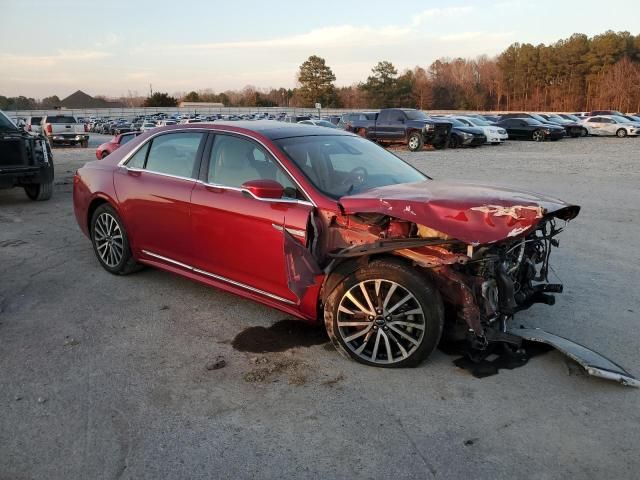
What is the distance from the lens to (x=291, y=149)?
14.1 ft

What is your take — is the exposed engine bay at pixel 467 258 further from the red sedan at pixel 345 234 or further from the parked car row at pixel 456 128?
the parked car row at pixel 456 128

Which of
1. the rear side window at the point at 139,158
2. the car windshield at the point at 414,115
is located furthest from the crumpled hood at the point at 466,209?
the car windshield at the point at 414,115

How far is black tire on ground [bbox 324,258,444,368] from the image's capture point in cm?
349

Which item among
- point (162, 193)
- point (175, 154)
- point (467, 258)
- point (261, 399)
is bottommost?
point (261, 399)

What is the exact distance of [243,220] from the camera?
4.18 m

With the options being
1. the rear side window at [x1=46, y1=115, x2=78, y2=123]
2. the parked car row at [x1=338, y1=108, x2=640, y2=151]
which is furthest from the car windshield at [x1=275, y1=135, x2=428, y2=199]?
the rear side window at [x1=46, y1=115, x2=78, y2=123]

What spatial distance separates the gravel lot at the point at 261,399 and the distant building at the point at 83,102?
112 m

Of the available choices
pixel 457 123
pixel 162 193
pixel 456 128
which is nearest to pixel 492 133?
pixel 457 123

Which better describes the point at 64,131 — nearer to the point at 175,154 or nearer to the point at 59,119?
the point at 59,119

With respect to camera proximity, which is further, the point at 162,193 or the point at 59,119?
the point at 59,119

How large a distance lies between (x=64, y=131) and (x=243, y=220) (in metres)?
29.6

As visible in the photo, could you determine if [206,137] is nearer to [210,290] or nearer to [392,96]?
[210,290]

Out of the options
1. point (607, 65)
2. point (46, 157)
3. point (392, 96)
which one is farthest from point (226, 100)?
point (46, 157)

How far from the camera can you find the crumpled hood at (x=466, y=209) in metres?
3.27
